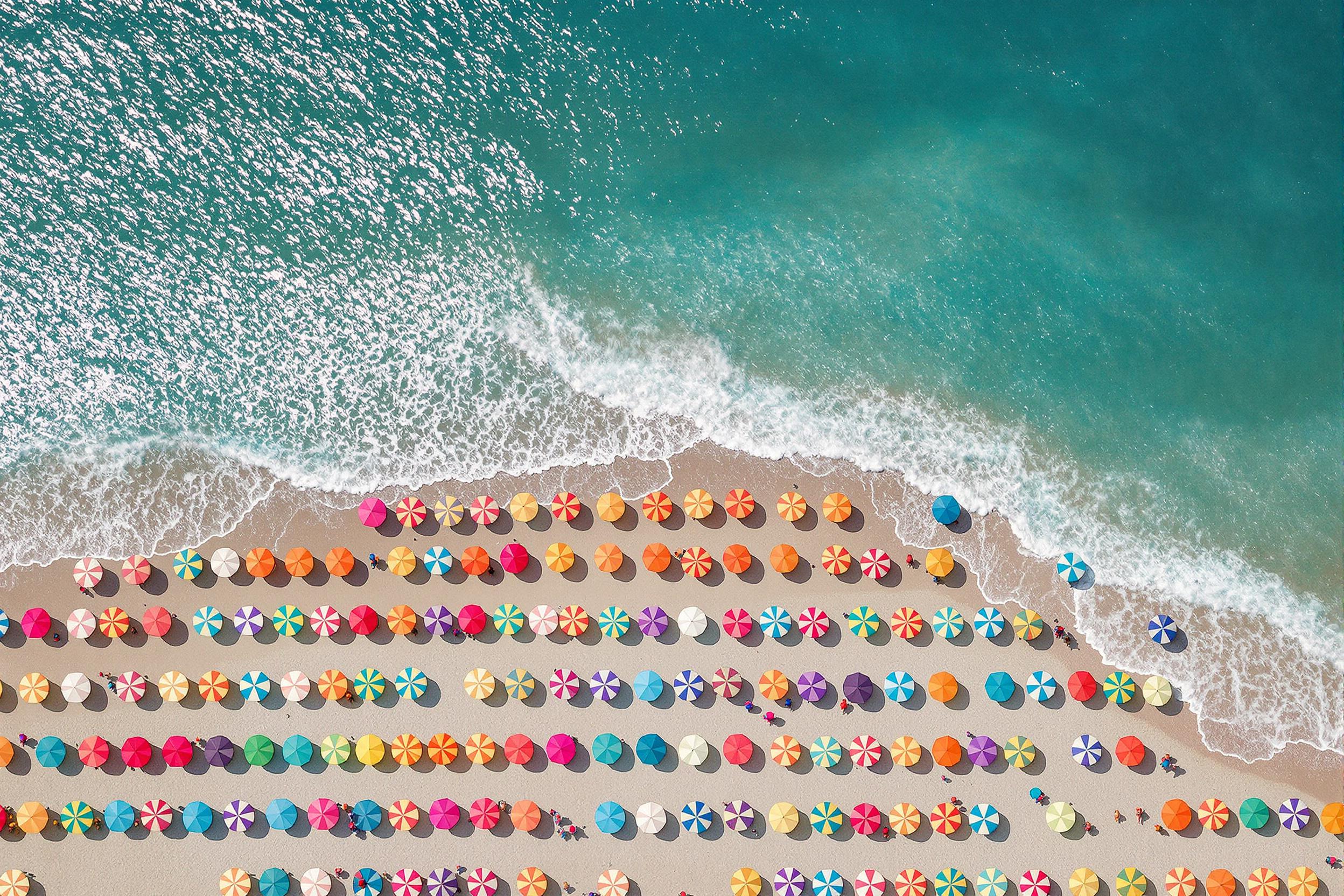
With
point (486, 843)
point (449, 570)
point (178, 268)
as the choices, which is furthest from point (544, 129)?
point (486, 843)

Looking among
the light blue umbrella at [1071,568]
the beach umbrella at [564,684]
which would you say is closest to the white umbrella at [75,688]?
the beach umbrella at [564,684]

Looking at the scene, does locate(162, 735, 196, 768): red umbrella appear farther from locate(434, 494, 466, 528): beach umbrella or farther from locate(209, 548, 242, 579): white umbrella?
locate(434, 494, 466, 528): beach umbrella

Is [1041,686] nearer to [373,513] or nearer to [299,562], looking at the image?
[373,513]

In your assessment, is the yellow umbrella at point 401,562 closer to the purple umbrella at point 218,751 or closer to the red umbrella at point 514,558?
the red umbrella at point 514,558

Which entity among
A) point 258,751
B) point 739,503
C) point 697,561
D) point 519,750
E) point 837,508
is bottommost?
point 258,751

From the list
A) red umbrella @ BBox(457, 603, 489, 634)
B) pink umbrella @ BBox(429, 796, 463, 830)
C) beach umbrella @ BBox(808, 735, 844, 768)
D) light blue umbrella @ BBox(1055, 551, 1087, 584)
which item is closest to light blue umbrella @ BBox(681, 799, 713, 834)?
beach umbrella @ BBox(808, 735, 844, 768)

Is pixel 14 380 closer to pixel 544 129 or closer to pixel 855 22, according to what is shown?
pixel 544 129

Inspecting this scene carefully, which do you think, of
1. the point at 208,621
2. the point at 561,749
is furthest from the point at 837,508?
the point at 208,621
